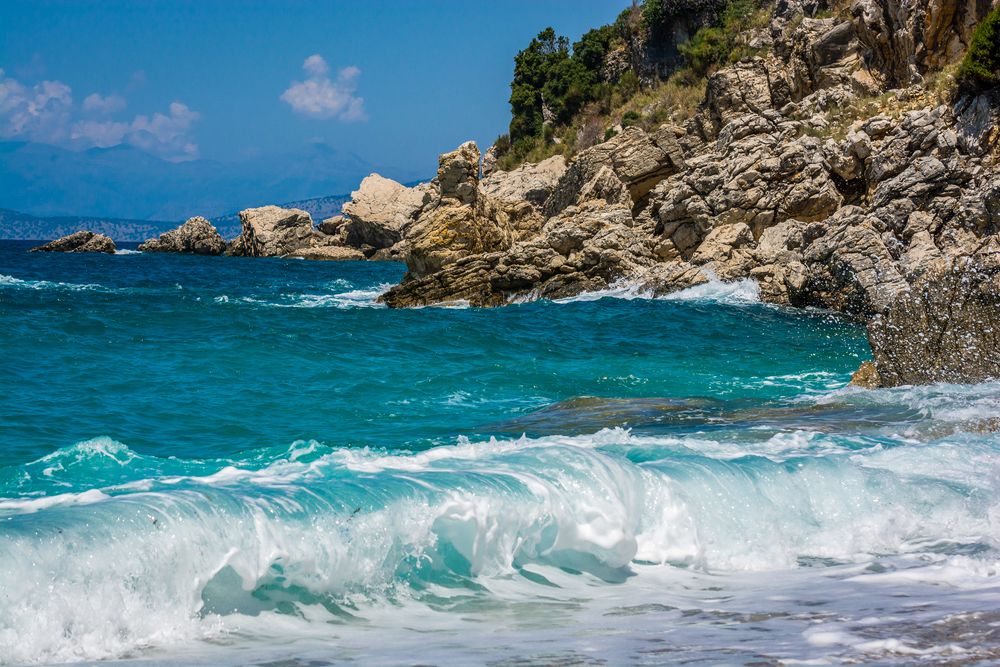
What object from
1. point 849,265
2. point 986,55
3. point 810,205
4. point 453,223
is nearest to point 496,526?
point 849,265

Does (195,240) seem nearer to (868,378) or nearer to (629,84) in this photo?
(629,84)

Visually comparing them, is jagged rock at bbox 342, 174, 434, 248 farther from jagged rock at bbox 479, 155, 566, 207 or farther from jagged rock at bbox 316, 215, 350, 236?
jagged rock at bbox 479, 155, 566, 207

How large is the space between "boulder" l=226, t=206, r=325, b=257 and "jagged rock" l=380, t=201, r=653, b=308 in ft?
120

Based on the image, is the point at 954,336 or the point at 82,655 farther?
the point at 954,336

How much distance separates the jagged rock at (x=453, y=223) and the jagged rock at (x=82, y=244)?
46717 mm

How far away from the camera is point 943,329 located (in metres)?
8.67

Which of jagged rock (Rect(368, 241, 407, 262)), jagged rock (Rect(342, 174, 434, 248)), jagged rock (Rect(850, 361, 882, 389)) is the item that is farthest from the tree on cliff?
jagged rock (Rect(850, 361, 882, 389))

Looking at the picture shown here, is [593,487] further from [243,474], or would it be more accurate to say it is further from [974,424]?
[974,424]

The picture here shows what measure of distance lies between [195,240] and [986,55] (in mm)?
57737

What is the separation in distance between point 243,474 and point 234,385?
479cm

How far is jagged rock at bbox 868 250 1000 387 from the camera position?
841cm

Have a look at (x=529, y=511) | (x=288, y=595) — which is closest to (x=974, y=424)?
(x=529, y=511)

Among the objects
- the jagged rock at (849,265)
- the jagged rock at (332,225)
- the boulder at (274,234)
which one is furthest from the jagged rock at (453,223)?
the jagged rock at (332,225)

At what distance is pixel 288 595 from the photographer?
373 cm
